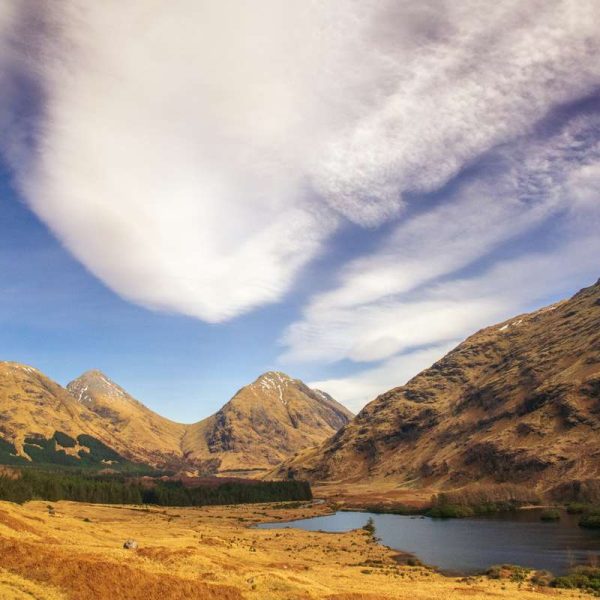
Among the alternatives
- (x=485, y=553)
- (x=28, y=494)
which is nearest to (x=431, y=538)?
(x=485, y=553)

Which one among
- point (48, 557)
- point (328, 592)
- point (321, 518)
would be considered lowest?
point (321, 518)

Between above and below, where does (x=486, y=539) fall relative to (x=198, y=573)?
below

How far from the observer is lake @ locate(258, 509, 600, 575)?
84.6 metres

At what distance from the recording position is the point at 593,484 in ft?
555

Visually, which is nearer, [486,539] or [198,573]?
[198,573]

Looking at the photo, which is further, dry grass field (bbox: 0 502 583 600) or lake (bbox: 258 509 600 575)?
lake (bbox: 258 509 600 575)

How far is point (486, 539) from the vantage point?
11112 centimetres

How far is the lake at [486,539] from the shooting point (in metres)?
84.6

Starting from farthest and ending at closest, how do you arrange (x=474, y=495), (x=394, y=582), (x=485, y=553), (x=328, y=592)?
(x=474, y=495), (x=485, y=553), (x=394, y=582), (x=328, y=592)

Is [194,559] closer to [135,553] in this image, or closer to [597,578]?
[135,553]

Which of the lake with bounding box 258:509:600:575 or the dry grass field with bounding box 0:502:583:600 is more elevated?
the dry grass field with bounding box 0:502:583:600

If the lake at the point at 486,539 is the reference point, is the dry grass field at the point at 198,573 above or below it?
above

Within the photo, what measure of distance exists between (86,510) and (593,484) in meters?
164

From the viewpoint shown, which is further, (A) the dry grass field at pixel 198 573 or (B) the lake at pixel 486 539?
(B) the lake at pixel 486 539
